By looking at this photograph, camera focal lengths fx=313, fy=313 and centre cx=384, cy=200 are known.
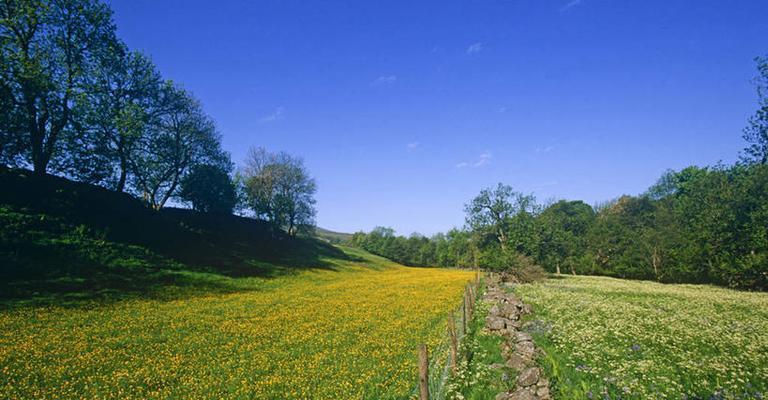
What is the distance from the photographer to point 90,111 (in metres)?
32.9

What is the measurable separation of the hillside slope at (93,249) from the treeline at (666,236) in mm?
33348

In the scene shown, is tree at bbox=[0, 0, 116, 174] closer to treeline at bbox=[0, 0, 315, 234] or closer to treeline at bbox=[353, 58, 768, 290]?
treeline at bbox=[0, 0, 315, 234]

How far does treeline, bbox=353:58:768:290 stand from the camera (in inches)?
1460

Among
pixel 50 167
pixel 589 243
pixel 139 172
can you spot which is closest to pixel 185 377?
pixel 50 167

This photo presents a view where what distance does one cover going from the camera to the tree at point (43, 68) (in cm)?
2803

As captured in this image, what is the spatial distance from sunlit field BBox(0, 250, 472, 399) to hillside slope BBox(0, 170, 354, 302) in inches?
204

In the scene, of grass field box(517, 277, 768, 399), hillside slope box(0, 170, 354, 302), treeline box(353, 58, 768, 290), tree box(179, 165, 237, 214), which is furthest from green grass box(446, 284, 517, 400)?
tree box(179, 165, 237, 214)

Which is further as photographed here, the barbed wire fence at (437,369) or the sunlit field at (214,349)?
the sunlit field at (214,349)

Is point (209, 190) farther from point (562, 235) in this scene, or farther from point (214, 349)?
point (562, 235)

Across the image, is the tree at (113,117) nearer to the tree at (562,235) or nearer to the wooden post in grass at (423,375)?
the wooden post in grass at (423,375)

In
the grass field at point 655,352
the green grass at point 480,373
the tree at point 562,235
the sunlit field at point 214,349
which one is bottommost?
the sunlit field at point 214,349

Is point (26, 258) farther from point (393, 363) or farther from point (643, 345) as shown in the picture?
point (643, 345)

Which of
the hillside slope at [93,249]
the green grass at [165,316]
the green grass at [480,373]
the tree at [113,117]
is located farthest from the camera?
the tree at [113,117]

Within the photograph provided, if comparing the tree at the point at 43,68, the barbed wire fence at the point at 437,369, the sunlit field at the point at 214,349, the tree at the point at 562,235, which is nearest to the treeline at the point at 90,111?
the tree at the point at 43,68
